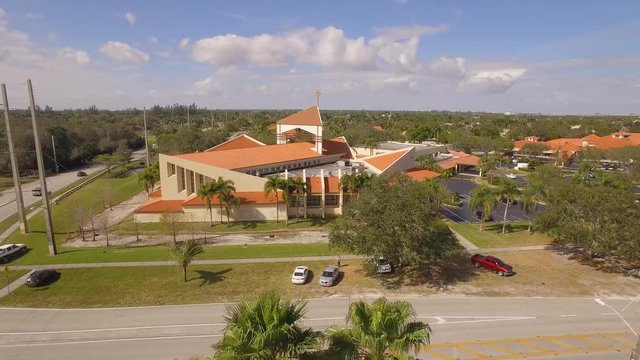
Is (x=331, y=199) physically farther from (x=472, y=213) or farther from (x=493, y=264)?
(x=493, y=264)

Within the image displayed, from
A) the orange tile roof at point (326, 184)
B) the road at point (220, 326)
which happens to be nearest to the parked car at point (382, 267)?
the road at point (220, 326)

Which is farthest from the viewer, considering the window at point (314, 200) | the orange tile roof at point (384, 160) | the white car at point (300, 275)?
the orange tile roof at point (384, 160)

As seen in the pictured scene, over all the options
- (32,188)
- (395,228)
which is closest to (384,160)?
(395,228)

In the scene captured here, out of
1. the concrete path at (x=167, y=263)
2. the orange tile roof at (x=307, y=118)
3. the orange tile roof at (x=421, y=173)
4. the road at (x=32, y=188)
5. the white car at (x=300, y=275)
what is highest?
the orange tile roof at (x=307, y=118)

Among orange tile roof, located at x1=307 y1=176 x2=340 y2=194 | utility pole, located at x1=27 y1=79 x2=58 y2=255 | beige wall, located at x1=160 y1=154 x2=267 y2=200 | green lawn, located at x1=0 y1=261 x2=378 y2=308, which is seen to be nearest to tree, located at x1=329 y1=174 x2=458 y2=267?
green lawn, located at x1=0 y1=261 x2=378 y2=308

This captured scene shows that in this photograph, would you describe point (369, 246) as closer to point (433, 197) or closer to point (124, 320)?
point (433, 197)

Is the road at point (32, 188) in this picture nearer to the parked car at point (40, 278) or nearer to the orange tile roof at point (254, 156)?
the orange tile roof at point (254, 156)

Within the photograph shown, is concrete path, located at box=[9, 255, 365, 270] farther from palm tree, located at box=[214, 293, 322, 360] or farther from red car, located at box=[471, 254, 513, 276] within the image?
palm tree, located at box=[214, 293, 322, 360]
